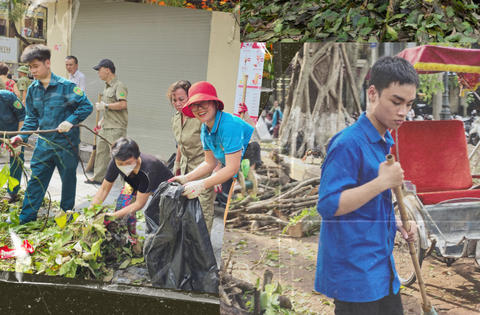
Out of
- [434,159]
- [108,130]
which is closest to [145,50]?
[108,130]

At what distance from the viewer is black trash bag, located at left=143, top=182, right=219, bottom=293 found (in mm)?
3074

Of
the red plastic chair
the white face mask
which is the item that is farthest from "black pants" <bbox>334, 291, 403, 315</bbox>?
the white face mask

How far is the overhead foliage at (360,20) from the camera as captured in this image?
2594 mm

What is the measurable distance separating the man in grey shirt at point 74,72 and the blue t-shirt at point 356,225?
1.97m

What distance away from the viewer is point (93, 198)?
318cm

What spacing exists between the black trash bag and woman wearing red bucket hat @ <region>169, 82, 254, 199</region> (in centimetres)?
13

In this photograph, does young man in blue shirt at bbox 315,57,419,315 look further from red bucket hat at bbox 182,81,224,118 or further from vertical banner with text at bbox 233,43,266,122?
red bucket hat at bbox 182,81,224,118

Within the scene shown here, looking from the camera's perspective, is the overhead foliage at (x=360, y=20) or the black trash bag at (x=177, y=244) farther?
the black trash bag at (x=177, y=244)

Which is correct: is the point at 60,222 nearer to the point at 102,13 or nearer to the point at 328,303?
the point at 102,13

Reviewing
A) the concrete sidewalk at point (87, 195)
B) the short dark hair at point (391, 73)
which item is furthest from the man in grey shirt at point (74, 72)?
the short dark hair at point (391, 73)

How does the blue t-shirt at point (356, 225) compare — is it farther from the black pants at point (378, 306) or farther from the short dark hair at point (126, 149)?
the short dark hair at point (126, 149)

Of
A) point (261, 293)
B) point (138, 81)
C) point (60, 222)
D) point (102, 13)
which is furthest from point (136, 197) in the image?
point (102, 13)

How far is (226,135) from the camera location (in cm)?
297

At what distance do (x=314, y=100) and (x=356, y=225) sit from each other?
34.8 inches
